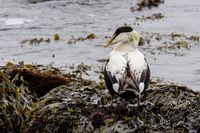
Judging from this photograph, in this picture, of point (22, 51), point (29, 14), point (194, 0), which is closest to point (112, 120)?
point (22, 51)

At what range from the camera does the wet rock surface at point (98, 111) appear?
6410 mm

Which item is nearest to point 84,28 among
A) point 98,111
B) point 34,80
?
point 34,80

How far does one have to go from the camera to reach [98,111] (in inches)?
259

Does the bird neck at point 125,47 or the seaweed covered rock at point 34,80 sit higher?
the bird neck at point 125,47

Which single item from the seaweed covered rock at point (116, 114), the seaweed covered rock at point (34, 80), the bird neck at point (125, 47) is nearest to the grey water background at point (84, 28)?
the seaweed covered rock at point (34, 80)

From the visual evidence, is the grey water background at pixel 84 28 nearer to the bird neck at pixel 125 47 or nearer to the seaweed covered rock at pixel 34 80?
the seaweed covered rock at pixel 34 80

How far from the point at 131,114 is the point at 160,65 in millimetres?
7362

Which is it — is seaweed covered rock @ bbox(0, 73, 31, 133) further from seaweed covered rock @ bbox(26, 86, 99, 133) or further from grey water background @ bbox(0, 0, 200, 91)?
grey water background @ bbox(0, 0, 200, 91)

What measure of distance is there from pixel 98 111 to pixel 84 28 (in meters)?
11.6

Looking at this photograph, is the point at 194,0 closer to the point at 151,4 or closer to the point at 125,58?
the point at 151,4

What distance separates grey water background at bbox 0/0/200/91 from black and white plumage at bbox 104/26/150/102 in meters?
4.54

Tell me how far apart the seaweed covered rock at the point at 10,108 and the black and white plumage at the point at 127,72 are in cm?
110

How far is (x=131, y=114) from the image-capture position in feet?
21.3

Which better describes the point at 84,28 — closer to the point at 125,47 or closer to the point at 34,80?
the point at 34,80
